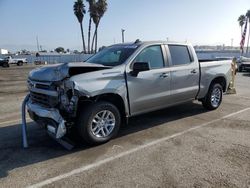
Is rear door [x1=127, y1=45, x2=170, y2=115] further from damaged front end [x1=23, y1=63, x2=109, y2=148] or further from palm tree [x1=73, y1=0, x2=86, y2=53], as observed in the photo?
palm tree [x1=73, y1=0, x2=86, y2=53]

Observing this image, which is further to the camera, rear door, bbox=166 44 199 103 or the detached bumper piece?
rear door, bbox=166 44 199 103

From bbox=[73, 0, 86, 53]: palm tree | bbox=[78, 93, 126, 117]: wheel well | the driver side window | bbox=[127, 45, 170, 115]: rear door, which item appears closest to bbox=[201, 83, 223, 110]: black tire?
bbox=[127, 45, 170, 115]: rear door

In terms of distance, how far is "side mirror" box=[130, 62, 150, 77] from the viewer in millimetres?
5117

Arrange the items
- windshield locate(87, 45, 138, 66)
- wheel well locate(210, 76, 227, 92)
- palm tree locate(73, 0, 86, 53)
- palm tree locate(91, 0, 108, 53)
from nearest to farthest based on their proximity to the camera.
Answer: windshield locate(87, 45, 138, 66)
wheel well locate(210, 76, 227, 92)
palm tree locate(91, 0, 108, 53)
palm tree locate(73, 0, 86, 53)

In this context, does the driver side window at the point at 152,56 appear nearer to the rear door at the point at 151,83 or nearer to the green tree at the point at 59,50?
the rear door at the point at 151,83

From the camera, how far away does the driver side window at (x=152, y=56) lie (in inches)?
219

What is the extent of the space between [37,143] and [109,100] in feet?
5.33

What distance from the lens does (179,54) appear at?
6.43 meters

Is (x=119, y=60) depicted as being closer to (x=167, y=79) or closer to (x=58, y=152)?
(x=167, y=79)

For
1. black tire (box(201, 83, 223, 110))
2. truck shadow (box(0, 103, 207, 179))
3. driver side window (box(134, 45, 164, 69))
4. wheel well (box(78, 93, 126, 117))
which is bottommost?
truck shadow (box(0, 103, 207, 179))

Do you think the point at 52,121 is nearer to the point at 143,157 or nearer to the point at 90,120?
the point at 90,120

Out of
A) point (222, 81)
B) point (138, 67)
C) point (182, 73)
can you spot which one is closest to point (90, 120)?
point (138, 67)

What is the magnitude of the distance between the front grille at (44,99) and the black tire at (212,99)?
14.6 ft

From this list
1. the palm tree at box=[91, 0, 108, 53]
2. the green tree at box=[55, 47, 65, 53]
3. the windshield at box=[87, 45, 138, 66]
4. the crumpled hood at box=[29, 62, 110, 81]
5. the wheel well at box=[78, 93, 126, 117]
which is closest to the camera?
the crumpled hood at box=[29, 62, 110, 81]
